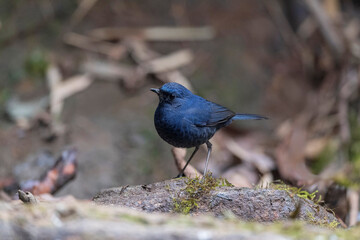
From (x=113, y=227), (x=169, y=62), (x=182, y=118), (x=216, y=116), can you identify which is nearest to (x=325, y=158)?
(x=169, y=62)

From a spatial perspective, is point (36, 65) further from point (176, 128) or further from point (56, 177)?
point (176, 128)

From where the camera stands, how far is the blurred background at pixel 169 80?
6.36 m

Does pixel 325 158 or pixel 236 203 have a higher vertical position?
pixel 325 158

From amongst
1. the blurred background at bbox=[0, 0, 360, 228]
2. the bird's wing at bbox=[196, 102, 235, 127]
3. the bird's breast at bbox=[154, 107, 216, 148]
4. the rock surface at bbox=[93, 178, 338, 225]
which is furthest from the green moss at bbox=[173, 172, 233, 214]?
the blurred background at bbox=[0, 0, 360, 228]

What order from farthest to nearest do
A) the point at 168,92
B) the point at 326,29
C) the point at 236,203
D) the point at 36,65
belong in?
the point at 326,29 < the point at 36,65 < the point at 168,92 < the point at 236,203

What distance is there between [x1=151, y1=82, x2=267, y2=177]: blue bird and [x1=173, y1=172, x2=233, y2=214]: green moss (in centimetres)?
68

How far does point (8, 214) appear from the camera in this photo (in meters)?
2.24

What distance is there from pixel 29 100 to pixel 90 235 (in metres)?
5.08

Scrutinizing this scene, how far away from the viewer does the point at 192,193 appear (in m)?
3.40

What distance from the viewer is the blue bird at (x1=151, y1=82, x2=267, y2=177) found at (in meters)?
4.13

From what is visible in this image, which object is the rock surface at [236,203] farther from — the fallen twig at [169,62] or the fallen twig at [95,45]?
the fallen twig at [95,45]

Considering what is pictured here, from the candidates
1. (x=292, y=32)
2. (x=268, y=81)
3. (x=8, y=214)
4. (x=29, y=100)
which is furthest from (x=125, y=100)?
(x=8, y=214)

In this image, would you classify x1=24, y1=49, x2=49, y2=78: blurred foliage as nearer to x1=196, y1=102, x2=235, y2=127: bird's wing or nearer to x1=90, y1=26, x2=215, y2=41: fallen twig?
x1=90, y1=26, x2=215, y2=41: fallen twig

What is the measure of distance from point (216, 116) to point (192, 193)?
1.30 m
